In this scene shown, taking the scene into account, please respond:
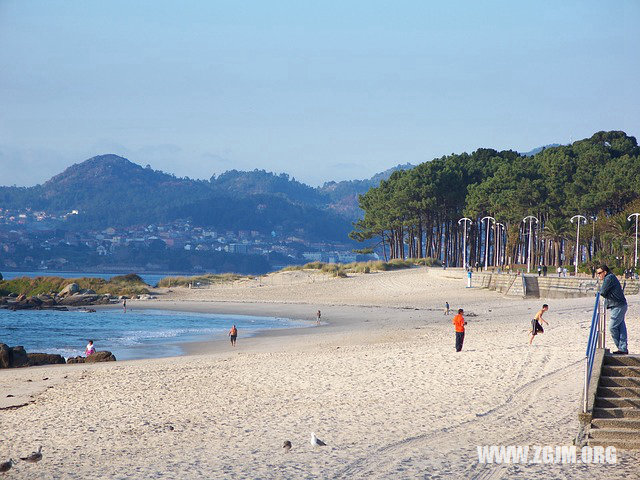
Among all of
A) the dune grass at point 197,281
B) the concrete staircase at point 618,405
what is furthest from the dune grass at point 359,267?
the concrete staircase at point 618,405

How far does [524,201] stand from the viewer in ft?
263

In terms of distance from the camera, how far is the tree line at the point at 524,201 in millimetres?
72188

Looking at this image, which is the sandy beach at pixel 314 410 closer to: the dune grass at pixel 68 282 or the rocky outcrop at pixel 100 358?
the rocky outcrop at pixel 100 358

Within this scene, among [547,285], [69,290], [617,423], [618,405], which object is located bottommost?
[69,290]

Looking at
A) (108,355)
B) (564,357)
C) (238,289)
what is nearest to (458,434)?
(564,357)

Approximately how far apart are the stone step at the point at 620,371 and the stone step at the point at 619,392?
1.06 ft

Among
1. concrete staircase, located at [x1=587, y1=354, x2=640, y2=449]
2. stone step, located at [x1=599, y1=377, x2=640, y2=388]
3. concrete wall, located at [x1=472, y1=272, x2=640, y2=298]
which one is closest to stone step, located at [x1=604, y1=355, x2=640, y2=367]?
concrete staircase, located at [x1=587, y1=354, x2=640, y2=449]

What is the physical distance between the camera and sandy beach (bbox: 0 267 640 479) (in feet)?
32.1

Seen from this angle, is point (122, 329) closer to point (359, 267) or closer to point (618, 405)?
point (618, 405)

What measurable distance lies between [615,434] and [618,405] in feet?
2.23

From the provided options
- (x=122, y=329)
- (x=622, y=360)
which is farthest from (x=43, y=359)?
(x=622, y=360)

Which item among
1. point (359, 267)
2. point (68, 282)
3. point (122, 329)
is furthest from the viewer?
point (68, 282)

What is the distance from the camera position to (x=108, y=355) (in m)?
23.8

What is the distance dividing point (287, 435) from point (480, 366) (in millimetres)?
6357
